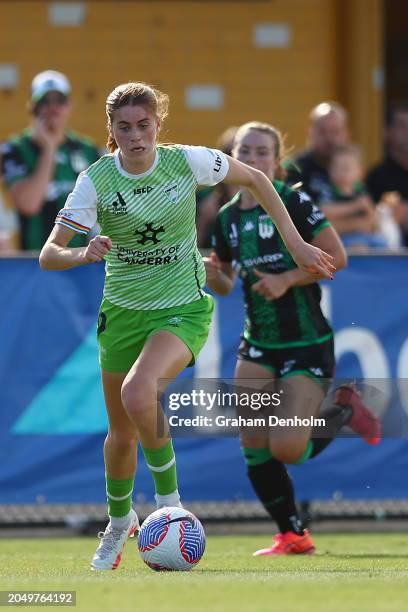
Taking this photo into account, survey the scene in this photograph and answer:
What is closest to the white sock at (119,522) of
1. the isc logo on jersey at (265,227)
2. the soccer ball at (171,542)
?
the soccer ball at (171,542)

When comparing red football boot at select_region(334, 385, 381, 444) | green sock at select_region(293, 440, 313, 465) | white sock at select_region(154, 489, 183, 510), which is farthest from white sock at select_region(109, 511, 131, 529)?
red football boot at select_region(334, 385, 381, 444)

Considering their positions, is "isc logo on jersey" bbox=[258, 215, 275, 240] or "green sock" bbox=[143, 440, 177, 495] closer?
"green sock" bbox=[143, 440, 177, 495]

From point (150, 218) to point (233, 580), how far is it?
1.79 meters

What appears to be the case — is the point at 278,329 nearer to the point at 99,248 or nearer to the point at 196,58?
the point at 99,248

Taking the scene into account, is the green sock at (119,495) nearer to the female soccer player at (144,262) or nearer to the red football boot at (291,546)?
the female soccer player at (144,262)

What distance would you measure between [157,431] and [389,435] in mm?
3089

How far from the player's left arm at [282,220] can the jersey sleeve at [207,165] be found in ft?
0.15

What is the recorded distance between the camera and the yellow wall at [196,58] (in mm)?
13461

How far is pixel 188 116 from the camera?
45.3 feet

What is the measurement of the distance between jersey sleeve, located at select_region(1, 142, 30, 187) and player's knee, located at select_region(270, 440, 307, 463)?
3.78m

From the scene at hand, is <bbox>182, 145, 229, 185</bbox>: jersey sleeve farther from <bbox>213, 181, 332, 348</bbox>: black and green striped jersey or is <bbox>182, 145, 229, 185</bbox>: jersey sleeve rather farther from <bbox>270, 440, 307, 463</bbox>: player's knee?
<bbox>270, 440, 307, 463</bbox>: player's knee

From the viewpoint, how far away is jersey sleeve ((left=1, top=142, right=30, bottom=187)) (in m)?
10.5

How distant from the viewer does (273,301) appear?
7.73 meters

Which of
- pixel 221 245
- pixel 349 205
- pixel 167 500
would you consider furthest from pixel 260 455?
pixel 349 205
